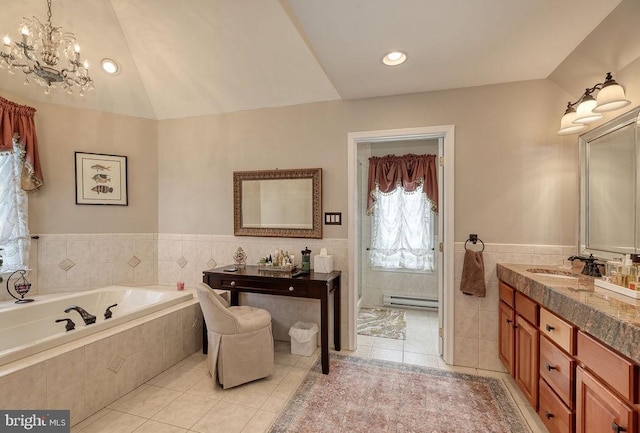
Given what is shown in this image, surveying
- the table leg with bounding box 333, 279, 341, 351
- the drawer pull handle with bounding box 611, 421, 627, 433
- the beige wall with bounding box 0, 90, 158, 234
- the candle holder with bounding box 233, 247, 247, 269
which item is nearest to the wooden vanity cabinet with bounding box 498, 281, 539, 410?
the drawer pull handle with bounding box 611, 421, 627, 433

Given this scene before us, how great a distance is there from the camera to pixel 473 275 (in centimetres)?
237

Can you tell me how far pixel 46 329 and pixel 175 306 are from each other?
41.9 inches

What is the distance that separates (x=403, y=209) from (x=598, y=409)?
296cm

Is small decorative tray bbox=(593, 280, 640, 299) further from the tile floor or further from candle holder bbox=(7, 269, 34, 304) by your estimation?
candle holder bbox=(7, 269, 34, 304)

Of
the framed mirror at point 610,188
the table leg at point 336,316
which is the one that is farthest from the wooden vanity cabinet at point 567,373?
the table leg at point 336,316

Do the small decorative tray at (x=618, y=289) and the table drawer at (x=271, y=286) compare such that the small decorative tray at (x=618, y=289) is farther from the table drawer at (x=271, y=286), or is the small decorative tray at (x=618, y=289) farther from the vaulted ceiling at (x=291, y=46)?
the table drawer at (x=271, y=286)

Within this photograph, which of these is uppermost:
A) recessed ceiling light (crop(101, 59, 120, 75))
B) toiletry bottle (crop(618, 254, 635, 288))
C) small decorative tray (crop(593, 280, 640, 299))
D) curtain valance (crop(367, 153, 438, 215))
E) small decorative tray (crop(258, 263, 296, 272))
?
recessed ceiling light (crop(101, 59, 120, 75))

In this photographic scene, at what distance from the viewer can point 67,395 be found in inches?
68.2

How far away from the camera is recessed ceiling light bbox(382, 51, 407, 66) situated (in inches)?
78.9

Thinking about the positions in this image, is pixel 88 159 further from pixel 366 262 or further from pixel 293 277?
pixel 366 262

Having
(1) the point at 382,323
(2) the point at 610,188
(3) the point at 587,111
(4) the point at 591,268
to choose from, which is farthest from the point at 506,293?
(1) the point at 382,323

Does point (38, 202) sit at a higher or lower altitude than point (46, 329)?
higher

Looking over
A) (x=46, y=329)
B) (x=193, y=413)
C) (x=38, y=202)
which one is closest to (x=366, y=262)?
(x=193, y=413)

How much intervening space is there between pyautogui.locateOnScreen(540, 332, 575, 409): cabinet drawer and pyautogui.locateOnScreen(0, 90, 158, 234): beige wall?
3.83 metres
